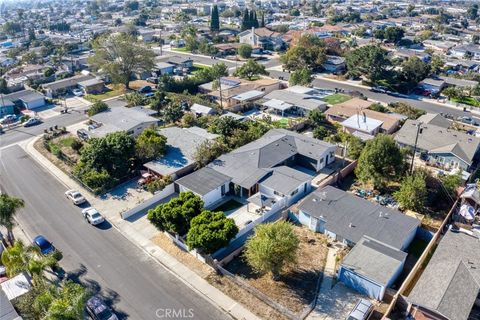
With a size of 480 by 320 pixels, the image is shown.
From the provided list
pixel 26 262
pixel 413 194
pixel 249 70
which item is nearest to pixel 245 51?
pixel 249 70

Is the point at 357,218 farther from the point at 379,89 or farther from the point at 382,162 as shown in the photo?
the point at 379,89

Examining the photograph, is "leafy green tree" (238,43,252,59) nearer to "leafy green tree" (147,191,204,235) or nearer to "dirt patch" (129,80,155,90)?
"dirt patch" (129,80,155,90)

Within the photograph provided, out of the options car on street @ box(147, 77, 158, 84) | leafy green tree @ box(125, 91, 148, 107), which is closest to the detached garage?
leafy green tree @ box(125, 91, 148, 107)

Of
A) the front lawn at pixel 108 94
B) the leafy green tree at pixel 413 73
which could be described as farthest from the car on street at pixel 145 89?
the leafy green tree at pixel 413 73

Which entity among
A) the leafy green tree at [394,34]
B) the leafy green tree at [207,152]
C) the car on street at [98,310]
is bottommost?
the car on street at [98,310]

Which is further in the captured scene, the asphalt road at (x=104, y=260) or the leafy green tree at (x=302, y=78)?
the leafy green tree at (x=302, y=78)

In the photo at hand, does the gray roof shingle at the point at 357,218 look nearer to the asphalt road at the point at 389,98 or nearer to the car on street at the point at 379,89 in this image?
the asphalt road at the point at 389,98
